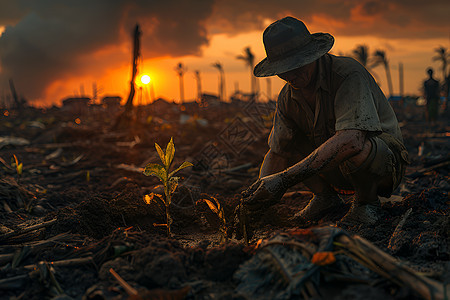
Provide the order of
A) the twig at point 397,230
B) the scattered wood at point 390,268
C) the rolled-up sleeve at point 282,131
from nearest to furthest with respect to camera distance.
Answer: the scattered wood at point 390,268, the twig at point 397,230, the rolled-up sleeve at point 282,131

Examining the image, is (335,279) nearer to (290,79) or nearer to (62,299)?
(62,299)

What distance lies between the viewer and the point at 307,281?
1323mm

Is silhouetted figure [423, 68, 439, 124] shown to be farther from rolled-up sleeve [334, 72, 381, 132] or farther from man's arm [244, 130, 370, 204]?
man's arm [244, 130, 370, 204]

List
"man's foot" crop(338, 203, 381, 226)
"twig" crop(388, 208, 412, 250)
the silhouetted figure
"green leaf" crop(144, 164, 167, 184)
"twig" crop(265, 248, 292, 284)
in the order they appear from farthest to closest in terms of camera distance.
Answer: the silhouetted figure < "man's foot" crop(338, 203, 381, 226) < "green leaf" crop(144, 164, 167, 184) < "twig" crop(388, 208, 412, 250) < "twig" crop(265, 248, 292, 284)

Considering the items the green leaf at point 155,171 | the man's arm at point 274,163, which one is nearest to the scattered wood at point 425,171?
the man's arm at point 274,163

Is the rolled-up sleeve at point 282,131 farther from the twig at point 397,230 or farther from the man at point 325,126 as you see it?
the twig at point 397,230

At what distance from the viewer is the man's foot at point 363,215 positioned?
244cm

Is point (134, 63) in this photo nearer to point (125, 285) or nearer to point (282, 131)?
point (282, 131)

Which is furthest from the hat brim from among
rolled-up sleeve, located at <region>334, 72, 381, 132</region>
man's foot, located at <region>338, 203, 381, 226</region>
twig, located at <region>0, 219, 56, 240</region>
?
twig, located at <region>0, 219, 56, 240</region>

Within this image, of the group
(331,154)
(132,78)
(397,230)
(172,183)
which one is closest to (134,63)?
(132,78)

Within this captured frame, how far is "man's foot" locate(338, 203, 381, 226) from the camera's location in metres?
2.44

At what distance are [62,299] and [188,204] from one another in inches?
68.3

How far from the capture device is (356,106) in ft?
7.23

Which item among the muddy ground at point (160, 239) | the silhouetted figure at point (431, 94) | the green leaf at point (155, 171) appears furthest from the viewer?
the silhouetted figure at point (431, 94)
